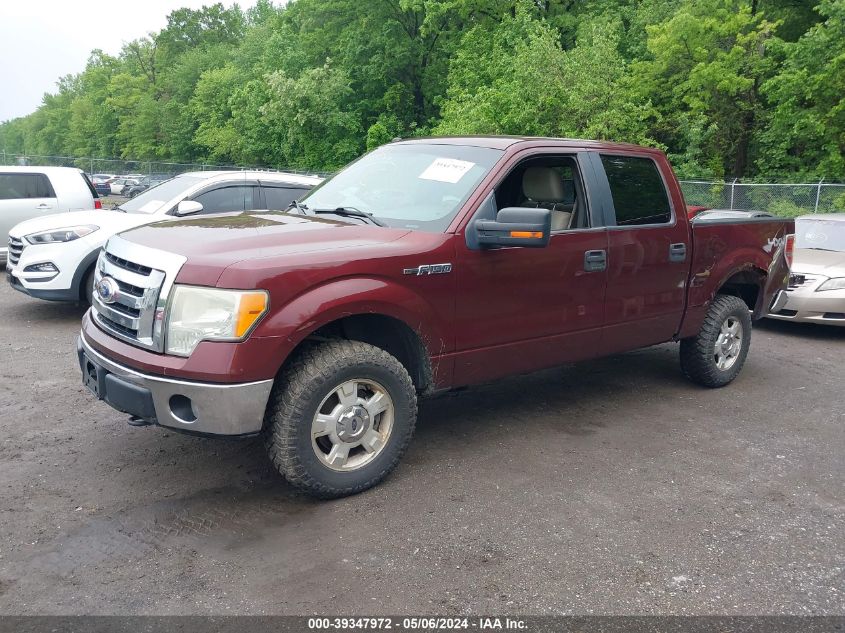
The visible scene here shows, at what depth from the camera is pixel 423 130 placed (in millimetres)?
37750

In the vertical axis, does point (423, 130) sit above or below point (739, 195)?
above

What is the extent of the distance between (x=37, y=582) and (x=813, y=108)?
2485 cm

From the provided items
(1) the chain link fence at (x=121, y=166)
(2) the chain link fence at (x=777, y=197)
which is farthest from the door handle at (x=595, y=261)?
(1) the chain link fence at (x=121, y=166)

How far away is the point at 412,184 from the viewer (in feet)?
15.8

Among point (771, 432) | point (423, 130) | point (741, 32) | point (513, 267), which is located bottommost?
point (771, 432)

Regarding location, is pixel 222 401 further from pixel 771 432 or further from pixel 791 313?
pixel 791 313

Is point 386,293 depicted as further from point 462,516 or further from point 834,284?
point 834,284

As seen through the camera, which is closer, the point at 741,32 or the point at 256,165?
the point at 741,32

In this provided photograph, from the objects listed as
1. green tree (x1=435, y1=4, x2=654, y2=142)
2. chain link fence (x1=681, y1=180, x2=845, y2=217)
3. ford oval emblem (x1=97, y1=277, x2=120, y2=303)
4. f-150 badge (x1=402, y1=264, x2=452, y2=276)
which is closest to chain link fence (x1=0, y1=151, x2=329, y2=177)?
green tree (x1=435, y1=4, x2=654, y2=142)

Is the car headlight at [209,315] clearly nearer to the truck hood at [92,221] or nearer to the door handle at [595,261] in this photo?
the door handle at [595,261]

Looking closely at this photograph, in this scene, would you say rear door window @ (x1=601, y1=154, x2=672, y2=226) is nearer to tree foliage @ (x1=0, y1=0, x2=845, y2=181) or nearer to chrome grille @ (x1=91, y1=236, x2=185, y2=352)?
chrome grille @ (x1=91, y1=236, x2=185, y2=352)

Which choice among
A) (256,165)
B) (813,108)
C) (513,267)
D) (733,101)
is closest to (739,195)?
(813,108)

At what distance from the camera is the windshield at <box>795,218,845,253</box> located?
9.80 meters

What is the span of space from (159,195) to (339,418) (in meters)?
6.20
